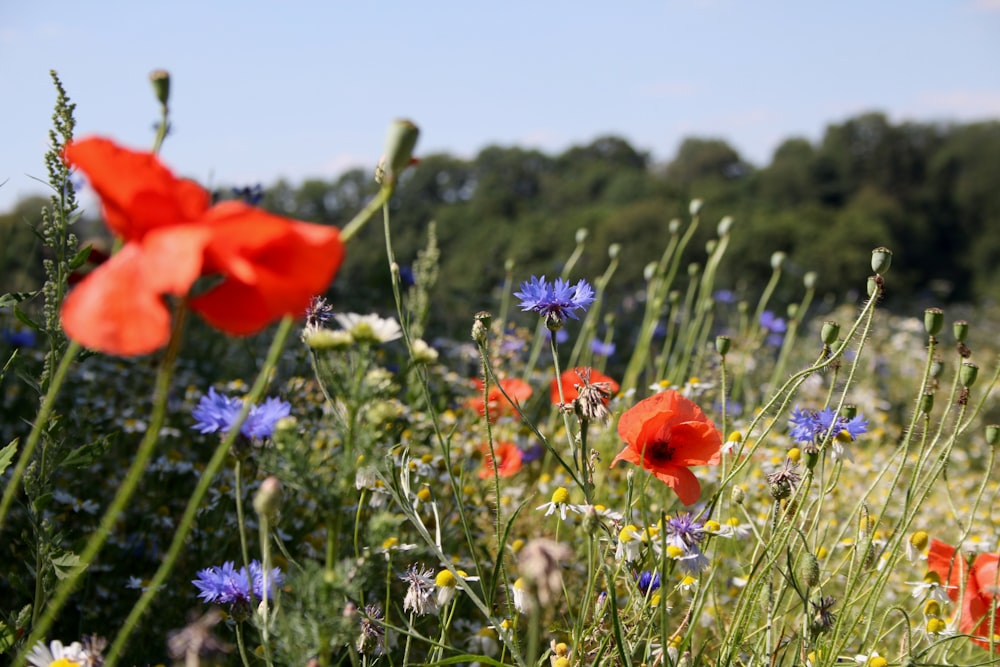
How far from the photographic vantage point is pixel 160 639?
1751mm

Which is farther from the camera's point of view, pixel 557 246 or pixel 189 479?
pixel 557 246

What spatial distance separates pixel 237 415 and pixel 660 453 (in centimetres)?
60

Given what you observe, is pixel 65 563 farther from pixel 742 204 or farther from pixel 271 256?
pixel 742 204

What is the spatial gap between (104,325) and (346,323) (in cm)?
26

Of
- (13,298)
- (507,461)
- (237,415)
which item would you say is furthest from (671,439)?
(13,298)

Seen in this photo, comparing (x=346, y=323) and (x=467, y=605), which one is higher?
(x=346, y=323)

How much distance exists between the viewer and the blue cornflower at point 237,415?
1.11 m

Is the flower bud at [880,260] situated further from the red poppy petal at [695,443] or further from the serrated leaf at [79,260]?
the serrated leaf at [79,260]

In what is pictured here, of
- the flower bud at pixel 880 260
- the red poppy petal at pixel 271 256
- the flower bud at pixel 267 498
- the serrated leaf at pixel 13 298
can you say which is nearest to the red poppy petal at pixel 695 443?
the flower bud at pixel 880 260

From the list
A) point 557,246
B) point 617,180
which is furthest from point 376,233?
point 617,180

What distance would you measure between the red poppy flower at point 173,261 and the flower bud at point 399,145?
14 cm

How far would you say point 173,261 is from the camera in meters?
0.65

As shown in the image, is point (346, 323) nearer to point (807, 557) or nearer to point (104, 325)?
point (104, 325)

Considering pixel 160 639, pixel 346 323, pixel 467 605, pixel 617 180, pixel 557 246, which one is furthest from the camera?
pixel 617 180
